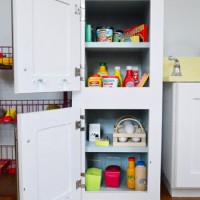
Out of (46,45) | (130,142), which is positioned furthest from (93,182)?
(46,45)

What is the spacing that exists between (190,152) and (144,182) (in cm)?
38

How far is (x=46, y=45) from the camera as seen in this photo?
4.22 feet

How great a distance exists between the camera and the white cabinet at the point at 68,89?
1.21 meters

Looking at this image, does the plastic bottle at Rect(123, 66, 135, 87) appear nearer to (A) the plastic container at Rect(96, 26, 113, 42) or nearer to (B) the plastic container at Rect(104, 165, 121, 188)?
(A) the plastic container at Rect(96, 26, 113, 42)

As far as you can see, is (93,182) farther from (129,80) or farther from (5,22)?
(5,22)

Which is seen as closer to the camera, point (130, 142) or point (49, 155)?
point (49, 155)

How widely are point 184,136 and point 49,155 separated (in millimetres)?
914

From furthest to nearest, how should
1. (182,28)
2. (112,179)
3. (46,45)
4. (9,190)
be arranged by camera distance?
(182,28)
(9,190)
(112,179)
(46,45)

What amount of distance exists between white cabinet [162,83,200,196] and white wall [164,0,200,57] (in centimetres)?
62

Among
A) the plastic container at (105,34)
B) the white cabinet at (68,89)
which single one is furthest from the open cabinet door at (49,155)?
the plastic container at (105,34)

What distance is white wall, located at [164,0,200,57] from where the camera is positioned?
2078 mm

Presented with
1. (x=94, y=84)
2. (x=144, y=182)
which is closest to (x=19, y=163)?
(x=94, y=84)

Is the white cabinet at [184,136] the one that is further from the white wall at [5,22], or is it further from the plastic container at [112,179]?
the white wall at [5,22]

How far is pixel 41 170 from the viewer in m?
1.32
